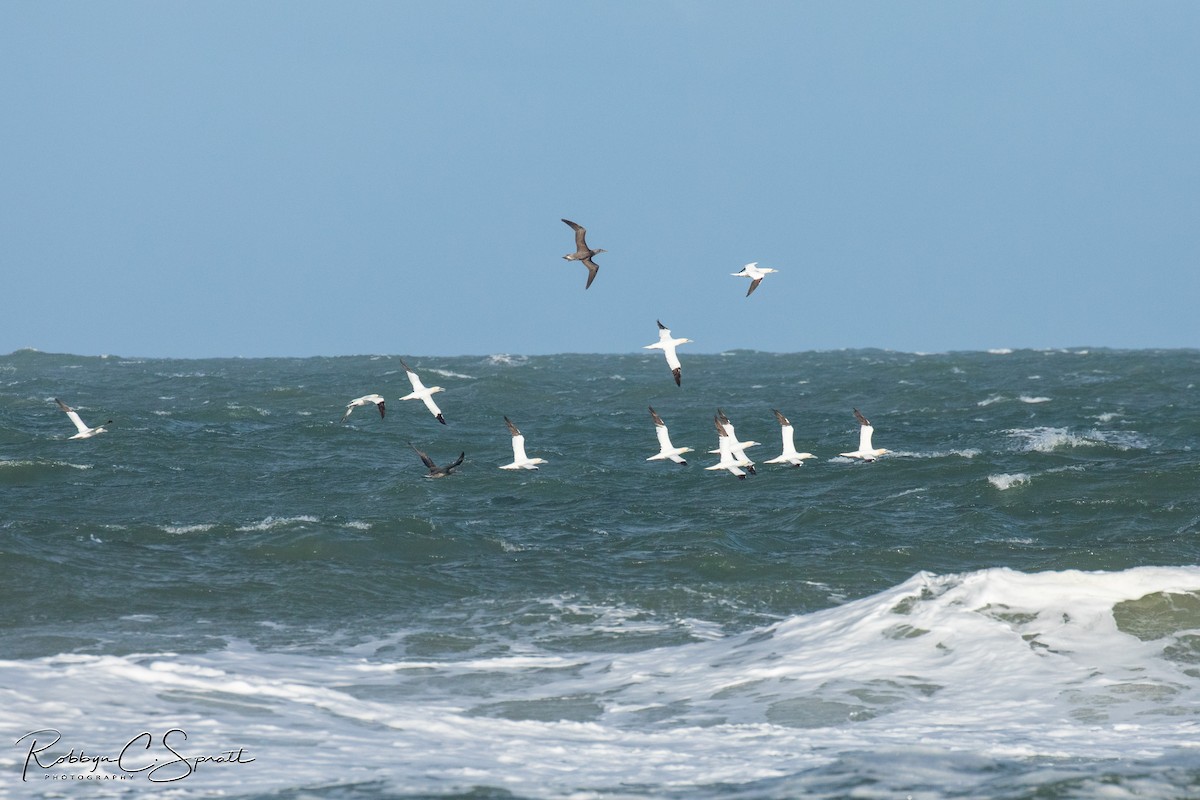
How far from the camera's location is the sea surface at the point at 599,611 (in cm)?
1370

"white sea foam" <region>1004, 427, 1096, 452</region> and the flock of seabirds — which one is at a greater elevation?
the flock of seabirds

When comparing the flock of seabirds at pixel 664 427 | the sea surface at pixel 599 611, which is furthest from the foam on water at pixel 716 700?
the flock of seabirds at pixel 664 427

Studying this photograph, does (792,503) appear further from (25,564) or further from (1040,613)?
(25,564)

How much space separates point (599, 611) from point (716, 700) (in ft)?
18.0

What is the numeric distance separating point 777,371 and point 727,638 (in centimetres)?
5583

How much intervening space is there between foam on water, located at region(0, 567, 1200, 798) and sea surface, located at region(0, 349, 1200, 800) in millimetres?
57

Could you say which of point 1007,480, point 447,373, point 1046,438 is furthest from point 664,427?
point 447,373

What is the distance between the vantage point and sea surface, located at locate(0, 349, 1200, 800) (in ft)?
45.0

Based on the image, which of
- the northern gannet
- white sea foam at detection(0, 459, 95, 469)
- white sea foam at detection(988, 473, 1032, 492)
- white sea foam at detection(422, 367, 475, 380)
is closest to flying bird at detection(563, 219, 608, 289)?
the northern gannet

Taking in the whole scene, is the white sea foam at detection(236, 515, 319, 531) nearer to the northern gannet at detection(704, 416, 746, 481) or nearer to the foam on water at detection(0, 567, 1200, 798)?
the northern gannet at detection(704, 416, 746, 481)

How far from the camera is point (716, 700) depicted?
1647cm

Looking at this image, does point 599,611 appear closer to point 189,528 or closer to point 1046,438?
point 189,528

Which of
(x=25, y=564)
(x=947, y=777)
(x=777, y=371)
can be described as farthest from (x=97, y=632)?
(x=777, y=371)

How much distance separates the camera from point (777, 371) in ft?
246
